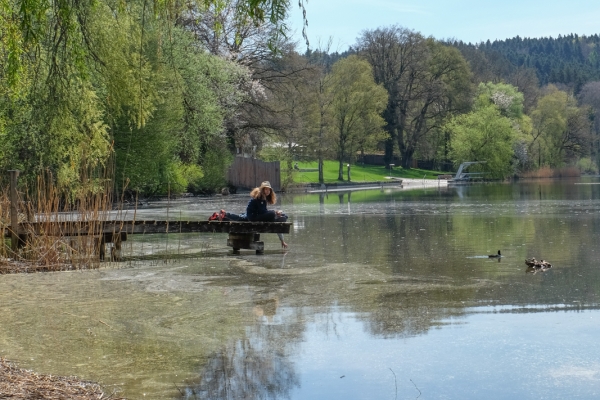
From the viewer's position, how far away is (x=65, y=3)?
779 centimetres

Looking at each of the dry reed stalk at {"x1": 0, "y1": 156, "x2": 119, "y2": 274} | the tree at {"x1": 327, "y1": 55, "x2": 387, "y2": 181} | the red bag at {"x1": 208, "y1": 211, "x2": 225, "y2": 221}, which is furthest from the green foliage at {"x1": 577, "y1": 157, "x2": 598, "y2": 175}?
the dry reed stalk at {"x1": 0, "y1": 156, "x2": 119, "y2": 274}

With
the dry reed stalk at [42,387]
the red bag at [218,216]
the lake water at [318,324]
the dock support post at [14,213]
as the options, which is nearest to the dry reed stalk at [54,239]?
the dock support post at [14,213]

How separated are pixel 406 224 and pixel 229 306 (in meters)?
15.0

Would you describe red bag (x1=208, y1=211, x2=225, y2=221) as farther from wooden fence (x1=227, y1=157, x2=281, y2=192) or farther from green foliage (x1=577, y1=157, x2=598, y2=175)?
green foliage (x1=577, y1=157, x2=598, y2=175)

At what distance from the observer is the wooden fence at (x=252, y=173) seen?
51.6 m

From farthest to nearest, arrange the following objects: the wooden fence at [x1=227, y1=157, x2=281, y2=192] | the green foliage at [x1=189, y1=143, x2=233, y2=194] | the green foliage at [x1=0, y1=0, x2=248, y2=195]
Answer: the wooden fence at [x1=227, y1=157, x2=281, y2=192]
the green foliage at [x1=189, y1=143, x2=233, y2=194]
the green foliage at [x1=0, y1=0, x2=248, y2=195]

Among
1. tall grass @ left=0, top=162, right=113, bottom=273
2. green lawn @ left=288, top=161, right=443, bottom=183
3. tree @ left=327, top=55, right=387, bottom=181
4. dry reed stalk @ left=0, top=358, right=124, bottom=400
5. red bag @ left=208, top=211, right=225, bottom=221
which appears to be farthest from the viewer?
green lawn @ left=288, top=161, right=443, bottom=183

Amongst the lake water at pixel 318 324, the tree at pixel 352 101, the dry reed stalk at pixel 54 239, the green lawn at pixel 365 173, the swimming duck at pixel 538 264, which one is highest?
the tree at pixel 352 101

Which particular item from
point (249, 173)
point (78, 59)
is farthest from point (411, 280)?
point (249, 173)

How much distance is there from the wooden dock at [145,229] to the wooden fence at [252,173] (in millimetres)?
34355

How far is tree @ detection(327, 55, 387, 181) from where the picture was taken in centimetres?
7550

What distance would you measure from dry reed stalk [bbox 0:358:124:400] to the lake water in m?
0.28

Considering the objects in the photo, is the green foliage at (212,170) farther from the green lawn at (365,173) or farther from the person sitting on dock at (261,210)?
the person sitting on dock at (261,210)

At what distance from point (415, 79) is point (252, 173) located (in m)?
37.4
